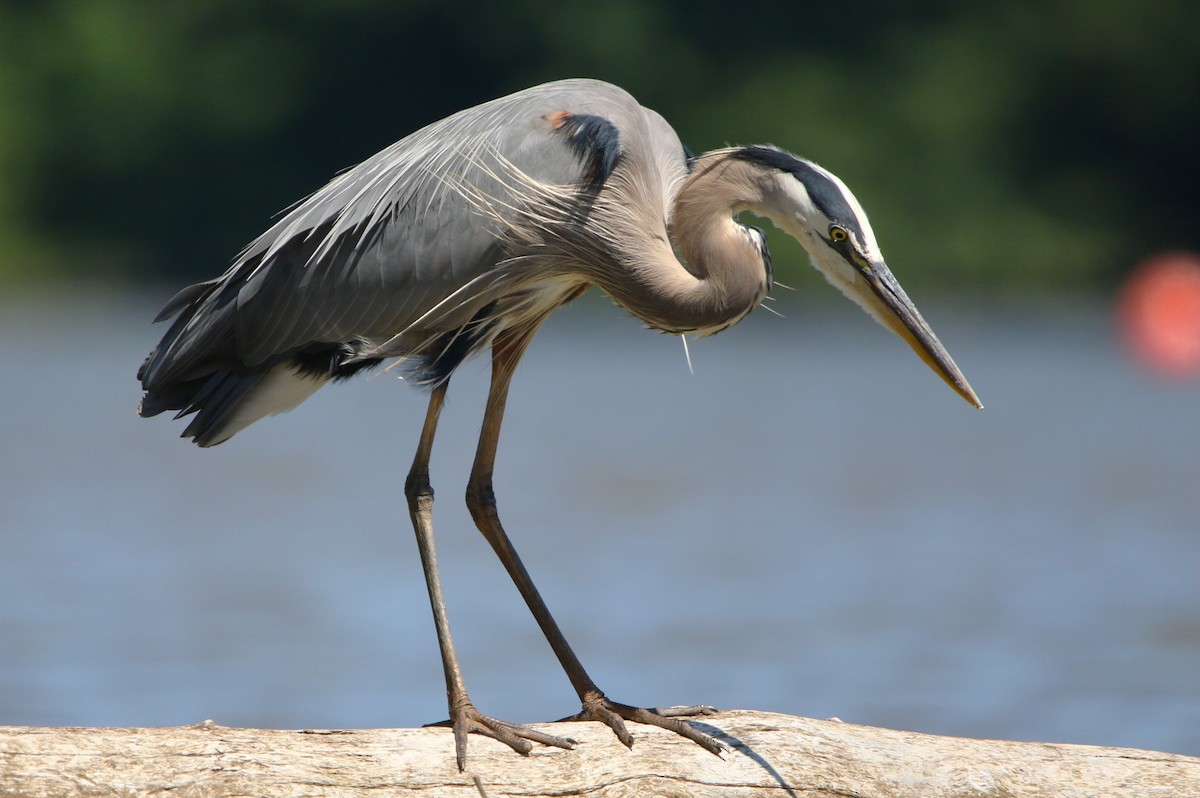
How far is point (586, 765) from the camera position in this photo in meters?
3.82

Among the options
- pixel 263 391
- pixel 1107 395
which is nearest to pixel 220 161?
pixel 1107 395

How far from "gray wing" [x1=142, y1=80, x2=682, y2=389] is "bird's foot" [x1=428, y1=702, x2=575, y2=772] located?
3.71 ft

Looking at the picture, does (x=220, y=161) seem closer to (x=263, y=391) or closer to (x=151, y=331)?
(x=151, y=331)

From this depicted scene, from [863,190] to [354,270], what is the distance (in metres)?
20.7

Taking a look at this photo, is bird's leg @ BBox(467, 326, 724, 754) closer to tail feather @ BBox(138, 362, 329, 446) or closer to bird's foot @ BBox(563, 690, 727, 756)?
bird's foot @ BBox(563, 690, 727, 756)

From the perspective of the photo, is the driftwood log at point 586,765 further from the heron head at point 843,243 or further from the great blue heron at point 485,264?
the heron head at point 843,243

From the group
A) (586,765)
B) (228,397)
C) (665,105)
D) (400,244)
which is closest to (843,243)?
(400,244)

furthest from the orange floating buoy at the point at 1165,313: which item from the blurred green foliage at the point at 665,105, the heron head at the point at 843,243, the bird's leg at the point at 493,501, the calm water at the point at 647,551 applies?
the heron head at the point at 843,243

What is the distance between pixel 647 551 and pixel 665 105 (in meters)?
15.3

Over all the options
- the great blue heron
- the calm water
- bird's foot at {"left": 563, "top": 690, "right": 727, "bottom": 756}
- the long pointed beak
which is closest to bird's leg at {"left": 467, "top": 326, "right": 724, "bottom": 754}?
the great blue heron

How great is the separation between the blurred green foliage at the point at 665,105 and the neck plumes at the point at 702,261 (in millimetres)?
19752

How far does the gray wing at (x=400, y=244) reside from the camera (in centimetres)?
459

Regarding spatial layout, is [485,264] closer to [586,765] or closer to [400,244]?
[400,244]

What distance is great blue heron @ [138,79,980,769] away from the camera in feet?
14.7
